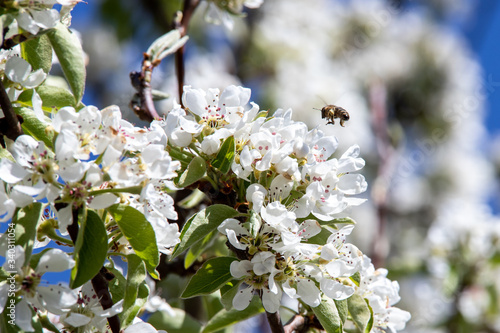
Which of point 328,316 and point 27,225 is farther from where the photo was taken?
point 328,316

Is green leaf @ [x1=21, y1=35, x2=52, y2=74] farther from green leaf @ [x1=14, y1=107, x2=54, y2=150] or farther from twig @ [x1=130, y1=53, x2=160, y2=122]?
twig @ [x1=130, y1=53, x2=160, y2=122]

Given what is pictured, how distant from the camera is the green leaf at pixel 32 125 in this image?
1.07 m

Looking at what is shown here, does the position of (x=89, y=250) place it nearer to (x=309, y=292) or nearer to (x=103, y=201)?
(x=103, y=201)

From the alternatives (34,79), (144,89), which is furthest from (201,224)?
(144,89)

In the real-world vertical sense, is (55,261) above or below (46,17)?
below

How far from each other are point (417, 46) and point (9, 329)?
6947 mm

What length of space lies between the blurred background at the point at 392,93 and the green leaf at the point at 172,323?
1.41m

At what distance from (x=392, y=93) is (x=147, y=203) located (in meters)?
6.23

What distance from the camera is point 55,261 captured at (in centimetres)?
92

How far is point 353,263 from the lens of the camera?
108cm

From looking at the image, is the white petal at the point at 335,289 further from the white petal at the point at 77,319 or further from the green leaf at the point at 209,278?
the white petal at the point at 77,319

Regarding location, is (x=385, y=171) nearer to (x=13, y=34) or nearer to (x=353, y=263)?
(x=353, y=263)

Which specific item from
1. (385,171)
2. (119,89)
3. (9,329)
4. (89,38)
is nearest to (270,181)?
(9,329)

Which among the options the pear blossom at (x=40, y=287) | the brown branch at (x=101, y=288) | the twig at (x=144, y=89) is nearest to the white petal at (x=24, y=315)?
the pear blossom at (x=40, y=287)
